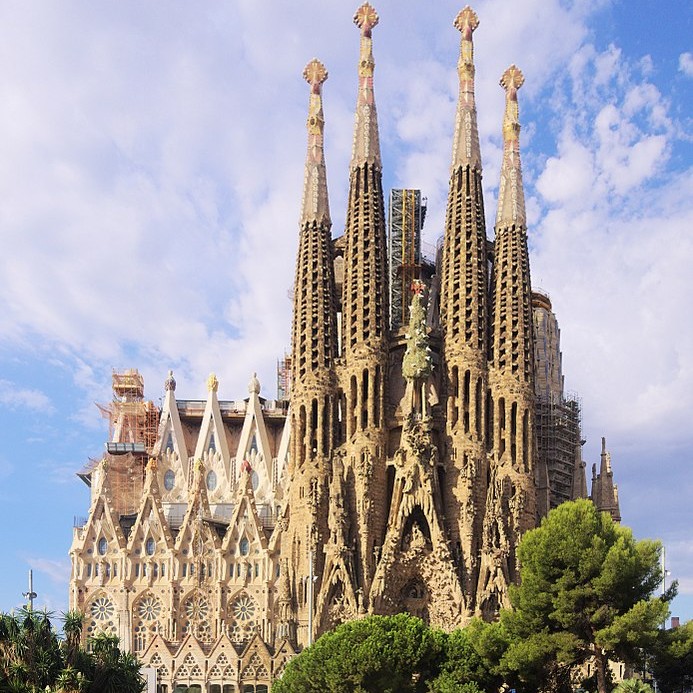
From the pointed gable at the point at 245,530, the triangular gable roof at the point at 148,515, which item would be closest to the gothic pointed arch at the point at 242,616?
the pointed gable at the point at 245,530

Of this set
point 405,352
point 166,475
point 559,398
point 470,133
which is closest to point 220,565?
point 166,475

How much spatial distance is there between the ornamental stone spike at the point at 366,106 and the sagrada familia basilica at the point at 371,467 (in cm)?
8

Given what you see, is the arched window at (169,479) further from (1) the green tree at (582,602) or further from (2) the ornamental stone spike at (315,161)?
(1) the green tree at (582,602)

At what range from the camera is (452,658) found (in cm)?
3900

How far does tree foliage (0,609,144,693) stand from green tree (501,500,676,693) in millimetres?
12186

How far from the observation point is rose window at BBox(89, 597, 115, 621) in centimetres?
5791

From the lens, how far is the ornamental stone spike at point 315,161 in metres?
57.8

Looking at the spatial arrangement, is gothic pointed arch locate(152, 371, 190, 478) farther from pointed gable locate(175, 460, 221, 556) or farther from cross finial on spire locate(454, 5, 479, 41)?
cross finial on spire locate(454, 5, 479, 41)

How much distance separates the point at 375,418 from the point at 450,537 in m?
6.25

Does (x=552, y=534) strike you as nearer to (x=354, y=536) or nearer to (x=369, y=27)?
(x=354, y=536)

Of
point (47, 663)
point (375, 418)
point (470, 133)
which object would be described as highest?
point (470, 133)

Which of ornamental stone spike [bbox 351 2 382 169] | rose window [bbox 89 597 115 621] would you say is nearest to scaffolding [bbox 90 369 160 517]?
rose window [bbox 89 597 115 621]

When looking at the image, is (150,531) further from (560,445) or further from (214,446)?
(560,445)

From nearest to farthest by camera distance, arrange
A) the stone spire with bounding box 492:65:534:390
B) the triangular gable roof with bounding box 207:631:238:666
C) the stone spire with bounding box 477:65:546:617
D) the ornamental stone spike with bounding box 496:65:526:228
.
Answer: the stone spire with bounding box 477:65:546:617, the triangular gable roof with bounding box 207:631:238:666, the stone spire with bounding box 492:65:534:390, the ornamental stone spike with bounding box 496:65:526:228
